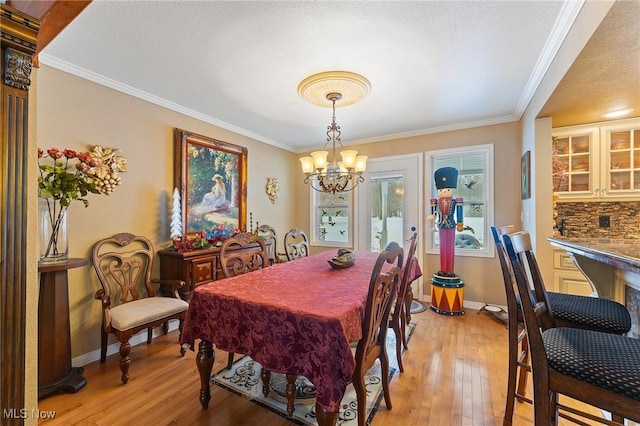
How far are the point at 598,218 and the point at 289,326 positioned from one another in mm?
3666

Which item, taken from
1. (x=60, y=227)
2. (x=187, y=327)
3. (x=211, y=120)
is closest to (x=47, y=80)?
(x=60, y=227)

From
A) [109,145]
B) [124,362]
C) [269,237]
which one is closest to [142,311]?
[124,362]

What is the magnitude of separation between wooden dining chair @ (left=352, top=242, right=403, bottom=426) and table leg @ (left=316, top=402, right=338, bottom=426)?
0.21 m

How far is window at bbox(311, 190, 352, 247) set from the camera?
455 cm

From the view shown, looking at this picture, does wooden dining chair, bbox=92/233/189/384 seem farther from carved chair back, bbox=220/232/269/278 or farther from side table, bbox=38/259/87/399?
carved chair back, bbox=220/232/269/278

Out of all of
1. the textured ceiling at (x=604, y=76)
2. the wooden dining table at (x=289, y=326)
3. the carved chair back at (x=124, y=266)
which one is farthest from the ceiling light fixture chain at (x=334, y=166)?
the carved chair back at (x=124, y=266)

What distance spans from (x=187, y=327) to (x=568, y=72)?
9.64ft

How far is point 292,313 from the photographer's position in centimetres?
129

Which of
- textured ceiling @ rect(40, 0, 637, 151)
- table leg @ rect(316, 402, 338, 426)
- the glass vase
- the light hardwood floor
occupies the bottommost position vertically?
the light hardwood floor

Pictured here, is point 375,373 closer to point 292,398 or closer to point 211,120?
point 292,398

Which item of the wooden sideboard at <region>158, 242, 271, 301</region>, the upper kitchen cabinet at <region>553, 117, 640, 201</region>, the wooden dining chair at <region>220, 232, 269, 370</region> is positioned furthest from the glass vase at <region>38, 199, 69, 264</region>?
the upper kitchen cabinet at <region>553, 117, 640, 201</region>

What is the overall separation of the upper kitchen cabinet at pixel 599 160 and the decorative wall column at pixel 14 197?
4.13 m

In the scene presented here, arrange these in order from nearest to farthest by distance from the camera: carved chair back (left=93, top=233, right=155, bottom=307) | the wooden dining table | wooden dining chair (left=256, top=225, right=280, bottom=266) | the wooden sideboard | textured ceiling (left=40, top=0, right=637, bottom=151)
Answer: the wooden dining table
textured ceiling (left=40, top=0, right=637, bottom=151)
carved chair back (left=93, top=233, right=155, bottom=307)
the wooden sideboard
wooden dining chair (left=256, top=225, right=280, bottom=266)

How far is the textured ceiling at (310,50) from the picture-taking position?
161 cm
